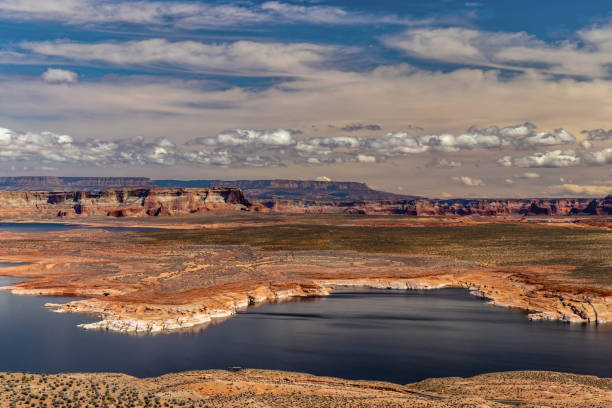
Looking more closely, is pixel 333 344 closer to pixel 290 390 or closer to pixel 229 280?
pixel 290 390

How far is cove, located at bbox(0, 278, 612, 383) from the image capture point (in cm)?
4722

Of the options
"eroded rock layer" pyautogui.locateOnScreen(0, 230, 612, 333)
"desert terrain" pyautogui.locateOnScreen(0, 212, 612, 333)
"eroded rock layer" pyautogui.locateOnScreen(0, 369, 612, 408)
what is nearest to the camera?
"eroded rock layer" pyautogui.locateOnScreen(0, 369, 612, 408)

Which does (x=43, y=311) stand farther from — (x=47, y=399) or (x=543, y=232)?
(x=543, y=232)

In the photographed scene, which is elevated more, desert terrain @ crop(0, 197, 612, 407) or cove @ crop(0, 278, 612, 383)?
desert terrain @ crop(0, 197, 612, 407)

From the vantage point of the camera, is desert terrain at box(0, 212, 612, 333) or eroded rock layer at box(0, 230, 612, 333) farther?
desert terrain at box(0, 212, 612, 333)

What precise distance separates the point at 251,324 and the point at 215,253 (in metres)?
62.9

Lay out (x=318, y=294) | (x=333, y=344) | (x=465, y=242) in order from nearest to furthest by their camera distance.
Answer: (x=333, y=344) → (x=318, y=294) → (x=465, y=242)

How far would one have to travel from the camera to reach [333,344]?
5519cm

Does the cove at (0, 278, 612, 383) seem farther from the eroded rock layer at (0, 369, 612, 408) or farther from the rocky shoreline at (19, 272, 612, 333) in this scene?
the eroded rock layer at (0, 369, 612, 408)

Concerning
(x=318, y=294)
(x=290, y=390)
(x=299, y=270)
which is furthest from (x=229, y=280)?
(x=290, y=390)

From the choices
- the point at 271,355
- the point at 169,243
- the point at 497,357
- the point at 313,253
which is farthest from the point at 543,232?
the point at 271,355

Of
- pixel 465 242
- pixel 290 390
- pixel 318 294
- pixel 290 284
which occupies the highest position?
pixel 465 242

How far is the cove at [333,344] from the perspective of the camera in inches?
1859

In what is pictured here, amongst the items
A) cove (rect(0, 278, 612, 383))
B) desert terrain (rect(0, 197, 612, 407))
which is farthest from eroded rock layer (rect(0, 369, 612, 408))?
cove (rect(0, 278, 612, 383))
